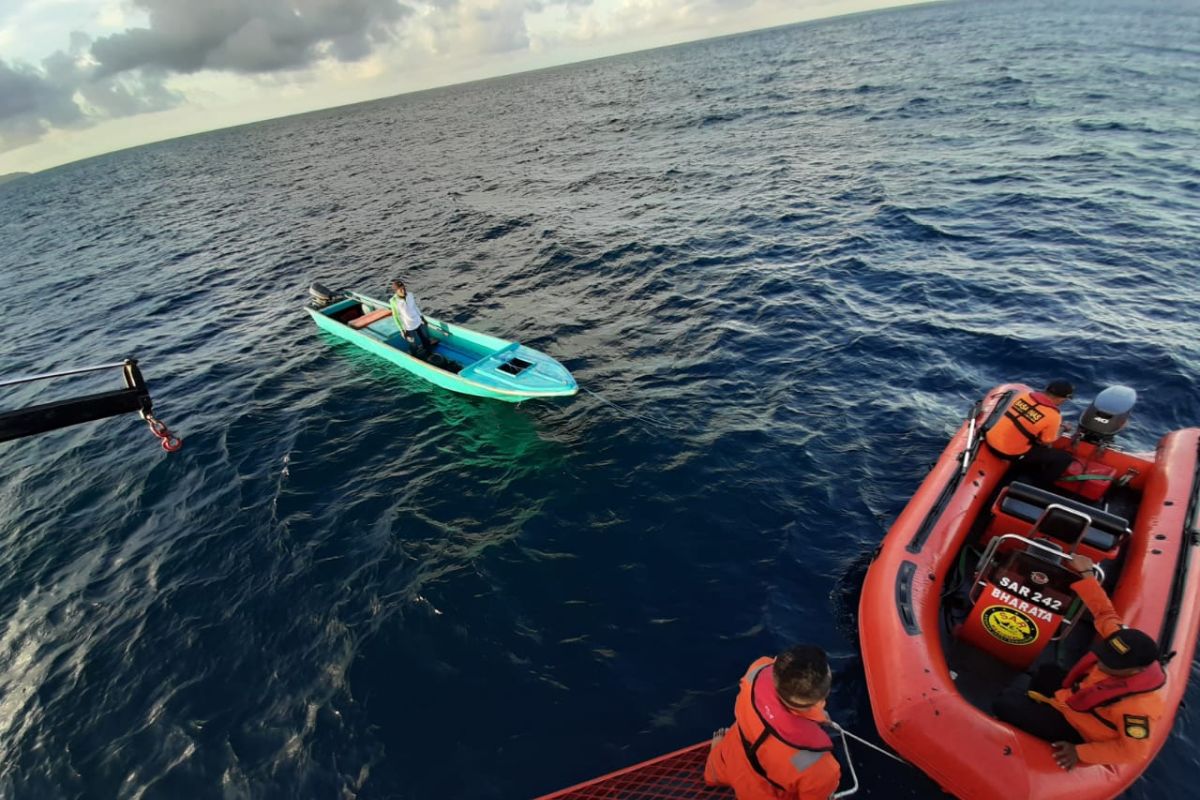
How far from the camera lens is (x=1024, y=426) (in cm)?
745

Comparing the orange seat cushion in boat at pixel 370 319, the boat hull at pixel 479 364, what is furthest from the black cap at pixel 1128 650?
the orange seat cushion in boat at pixel 370 319

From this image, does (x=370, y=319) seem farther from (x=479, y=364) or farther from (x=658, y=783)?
(x=658, y=783)

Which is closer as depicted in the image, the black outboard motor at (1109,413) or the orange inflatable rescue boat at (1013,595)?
the orange inflatable rescue boat at (1013,595)

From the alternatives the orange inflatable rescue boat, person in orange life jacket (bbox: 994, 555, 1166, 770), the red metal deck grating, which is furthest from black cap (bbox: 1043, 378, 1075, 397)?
the red metal deck grating

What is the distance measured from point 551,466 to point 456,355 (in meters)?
5.49

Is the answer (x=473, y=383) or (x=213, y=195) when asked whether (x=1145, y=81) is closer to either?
(x=473, y=383)

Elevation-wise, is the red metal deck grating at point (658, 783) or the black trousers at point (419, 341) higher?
the black trousers at point (419, 341)

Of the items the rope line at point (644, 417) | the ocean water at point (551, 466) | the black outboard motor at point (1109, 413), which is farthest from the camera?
the rope line at point (644, 417)

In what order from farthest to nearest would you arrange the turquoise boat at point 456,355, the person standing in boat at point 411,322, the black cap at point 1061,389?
1. the person standing in boat at point 411,322
2. the turquoise boat at point 456,355
3. the black cap at point 1061,389

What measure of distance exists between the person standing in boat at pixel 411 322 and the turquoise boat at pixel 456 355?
0.33 meters

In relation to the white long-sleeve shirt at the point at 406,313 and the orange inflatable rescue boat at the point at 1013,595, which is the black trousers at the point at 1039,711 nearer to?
the orange inflatable rescue boat at the point at 1013,595

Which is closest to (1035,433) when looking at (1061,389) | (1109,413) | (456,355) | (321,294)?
(1061,389)

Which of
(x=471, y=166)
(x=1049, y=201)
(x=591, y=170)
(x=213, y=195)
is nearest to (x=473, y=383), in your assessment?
(x=1049, y=201)

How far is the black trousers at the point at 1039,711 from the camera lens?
5.02 m
